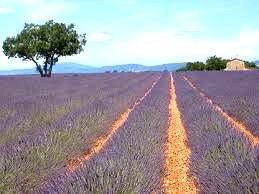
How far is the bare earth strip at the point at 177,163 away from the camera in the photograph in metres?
5.82

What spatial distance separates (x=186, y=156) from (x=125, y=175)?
132 inches

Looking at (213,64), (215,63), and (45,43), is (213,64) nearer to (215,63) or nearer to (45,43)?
(215,63)

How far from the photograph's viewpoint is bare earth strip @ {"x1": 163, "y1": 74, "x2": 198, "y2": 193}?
5.82 meters

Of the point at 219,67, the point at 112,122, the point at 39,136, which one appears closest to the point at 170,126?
the point at 112,122

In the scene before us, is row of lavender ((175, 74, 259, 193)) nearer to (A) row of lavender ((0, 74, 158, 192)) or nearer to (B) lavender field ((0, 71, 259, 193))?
(B) lavender field ((0, 71, 259, 193))

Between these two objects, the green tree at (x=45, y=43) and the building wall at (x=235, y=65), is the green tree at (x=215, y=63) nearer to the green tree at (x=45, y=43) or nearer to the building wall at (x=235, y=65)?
the building wall at (x=235, y=65)

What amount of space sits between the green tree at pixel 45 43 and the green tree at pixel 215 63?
45.2 meters

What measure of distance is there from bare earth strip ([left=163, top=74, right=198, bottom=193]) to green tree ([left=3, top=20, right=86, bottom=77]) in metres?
38.6

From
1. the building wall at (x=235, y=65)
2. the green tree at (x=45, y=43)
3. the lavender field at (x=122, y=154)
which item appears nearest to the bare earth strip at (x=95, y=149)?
the lavender field at (x=122, y=154)

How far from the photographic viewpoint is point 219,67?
94250 mm

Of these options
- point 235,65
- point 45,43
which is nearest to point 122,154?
point 45,43

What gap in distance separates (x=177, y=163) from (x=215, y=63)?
3479 inches

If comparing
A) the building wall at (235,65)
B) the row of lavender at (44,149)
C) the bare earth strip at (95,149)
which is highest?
the row of lavender at (44,149)

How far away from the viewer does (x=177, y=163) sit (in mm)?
7230
